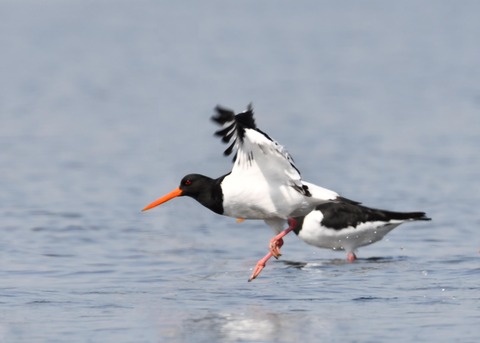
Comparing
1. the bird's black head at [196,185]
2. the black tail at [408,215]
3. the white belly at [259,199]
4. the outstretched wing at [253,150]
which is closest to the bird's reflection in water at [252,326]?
the outstretched wing at [253,150]

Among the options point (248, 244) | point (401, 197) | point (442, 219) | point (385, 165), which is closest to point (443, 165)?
point (385, 165)

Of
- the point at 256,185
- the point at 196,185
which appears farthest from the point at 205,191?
the point at 256,185

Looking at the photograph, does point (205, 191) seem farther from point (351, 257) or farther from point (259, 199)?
point (351, 257)

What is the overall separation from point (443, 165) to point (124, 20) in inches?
1153

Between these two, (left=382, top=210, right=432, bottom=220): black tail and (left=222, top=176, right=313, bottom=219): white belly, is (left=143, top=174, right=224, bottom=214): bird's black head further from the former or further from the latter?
(left=382, top=210, right=432, bottom=220): black tail

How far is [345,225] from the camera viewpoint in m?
12.9

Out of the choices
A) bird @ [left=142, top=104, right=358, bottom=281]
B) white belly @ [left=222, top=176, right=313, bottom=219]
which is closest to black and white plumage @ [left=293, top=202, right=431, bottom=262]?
bird @ [left=142, top=104, right=358, bottom=281]

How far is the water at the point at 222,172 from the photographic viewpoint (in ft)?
31.7

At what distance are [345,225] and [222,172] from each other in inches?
244

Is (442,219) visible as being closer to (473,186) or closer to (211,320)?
(473,186)

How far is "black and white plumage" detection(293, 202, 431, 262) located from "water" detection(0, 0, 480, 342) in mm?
298

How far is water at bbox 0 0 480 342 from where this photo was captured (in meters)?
9.66

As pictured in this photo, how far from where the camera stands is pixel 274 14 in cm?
4794

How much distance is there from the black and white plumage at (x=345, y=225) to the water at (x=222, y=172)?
298 mm
